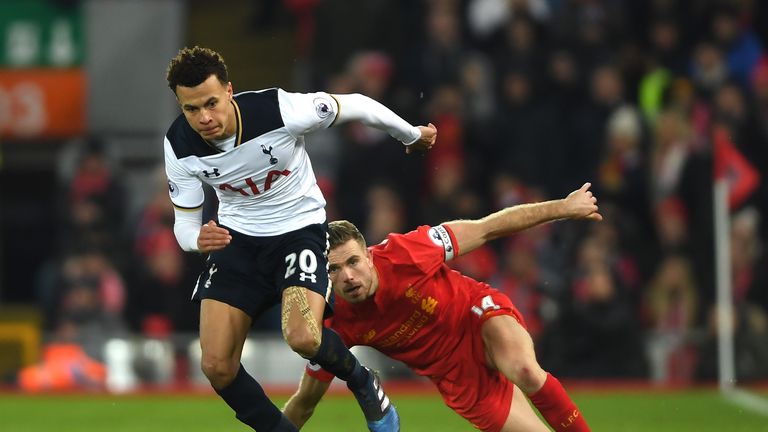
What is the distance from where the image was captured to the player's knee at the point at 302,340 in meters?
7.42

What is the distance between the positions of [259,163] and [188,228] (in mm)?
471

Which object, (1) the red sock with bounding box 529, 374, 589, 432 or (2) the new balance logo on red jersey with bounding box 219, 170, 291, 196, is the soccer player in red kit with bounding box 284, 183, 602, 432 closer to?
(1) the red sock with bounding box 529, 374, 589, 432

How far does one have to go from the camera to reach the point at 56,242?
17422 mm

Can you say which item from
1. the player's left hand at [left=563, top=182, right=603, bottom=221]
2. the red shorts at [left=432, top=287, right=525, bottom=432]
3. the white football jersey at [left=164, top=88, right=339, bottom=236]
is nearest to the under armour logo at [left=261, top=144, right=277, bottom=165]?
the white football jersey at [left=164, top=88, right=339, bottom=236]

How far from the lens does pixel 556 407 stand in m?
7.74

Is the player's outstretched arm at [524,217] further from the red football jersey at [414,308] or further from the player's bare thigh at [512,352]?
the player's bare thigh at [512,352]

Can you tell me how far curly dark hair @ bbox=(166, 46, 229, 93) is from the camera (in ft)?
24.3

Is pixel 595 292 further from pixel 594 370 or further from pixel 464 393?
pixel 464 393

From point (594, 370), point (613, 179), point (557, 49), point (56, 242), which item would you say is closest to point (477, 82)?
point (557, 49)

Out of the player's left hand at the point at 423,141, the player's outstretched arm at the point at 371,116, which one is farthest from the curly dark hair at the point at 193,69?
the player's left hand at the point at 423,141

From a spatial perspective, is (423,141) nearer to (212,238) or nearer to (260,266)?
(260,266)

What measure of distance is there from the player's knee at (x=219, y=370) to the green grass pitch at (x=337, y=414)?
2.58 meters

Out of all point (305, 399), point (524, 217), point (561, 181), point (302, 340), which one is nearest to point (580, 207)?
point (524, 217)

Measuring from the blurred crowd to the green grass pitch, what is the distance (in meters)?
0.64
